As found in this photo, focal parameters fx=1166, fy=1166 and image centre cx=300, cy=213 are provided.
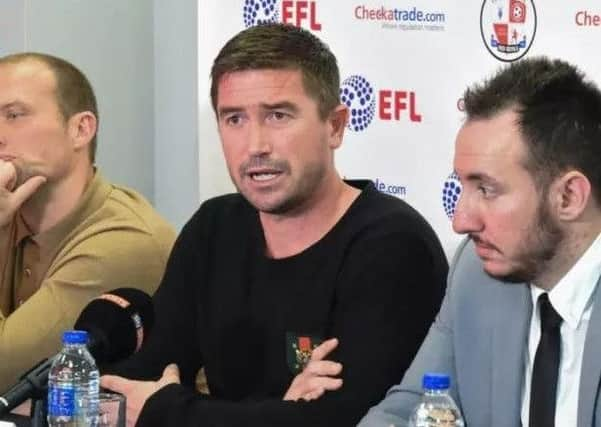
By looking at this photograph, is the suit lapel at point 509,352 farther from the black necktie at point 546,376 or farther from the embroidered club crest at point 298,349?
the embroidered club crest at point 298,349

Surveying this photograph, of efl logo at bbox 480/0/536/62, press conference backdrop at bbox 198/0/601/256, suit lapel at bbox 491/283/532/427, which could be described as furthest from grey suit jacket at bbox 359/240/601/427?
efl logo at bbox 480/0/536/62

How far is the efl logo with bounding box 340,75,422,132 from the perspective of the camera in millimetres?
3707

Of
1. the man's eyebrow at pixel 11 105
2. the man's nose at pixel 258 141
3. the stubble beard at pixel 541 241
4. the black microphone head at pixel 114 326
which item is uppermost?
the man's eyebrow at pixel 11 105

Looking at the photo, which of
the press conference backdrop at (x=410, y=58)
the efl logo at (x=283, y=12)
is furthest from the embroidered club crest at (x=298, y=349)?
the efl logo at (x=283, y=12)

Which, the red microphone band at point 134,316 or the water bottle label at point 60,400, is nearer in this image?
the water bottle label at point 60,400

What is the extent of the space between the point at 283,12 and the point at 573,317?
1.98 metres

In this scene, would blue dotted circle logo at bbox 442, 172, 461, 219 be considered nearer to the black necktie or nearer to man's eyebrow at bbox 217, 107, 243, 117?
man's eyebrow at bbox 217, 107, 243, 117

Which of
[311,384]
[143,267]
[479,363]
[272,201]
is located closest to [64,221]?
[143,267]

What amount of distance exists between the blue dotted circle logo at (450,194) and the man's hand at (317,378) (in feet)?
4.62

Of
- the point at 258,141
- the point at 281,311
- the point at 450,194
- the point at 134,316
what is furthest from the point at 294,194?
the point at 450,194

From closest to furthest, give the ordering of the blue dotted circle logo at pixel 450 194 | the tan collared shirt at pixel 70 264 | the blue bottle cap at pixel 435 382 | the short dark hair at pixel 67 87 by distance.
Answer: the blue bottle cap at pixel 435 382 → the tan collared shirt at pixel 70 264 → the short dark hair at pixel 67 87 → the blue dotted circle logo at pixel 450 194

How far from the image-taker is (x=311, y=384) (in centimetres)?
228

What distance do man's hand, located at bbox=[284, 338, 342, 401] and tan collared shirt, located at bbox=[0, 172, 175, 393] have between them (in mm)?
731

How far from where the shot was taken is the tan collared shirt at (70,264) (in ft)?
9.10
